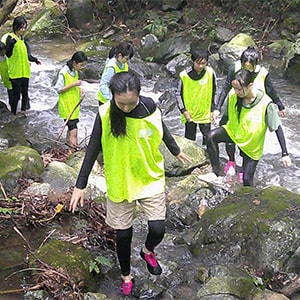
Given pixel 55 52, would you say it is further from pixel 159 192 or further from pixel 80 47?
pixel 159 192

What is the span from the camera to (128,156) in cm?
377

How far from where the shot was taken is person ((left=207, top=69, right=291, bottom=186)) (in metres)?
5.22

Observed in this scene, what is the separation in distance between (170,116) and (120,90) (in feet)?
24.1

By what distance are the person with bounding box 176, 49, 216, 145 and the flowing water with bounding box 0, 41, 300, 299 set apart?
139 centimetres

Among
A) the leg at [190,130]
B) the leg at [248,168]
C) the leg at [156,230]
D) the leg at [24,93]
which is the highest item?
the leg at [156,230]

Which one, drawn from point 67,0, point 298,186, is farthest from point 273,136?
point 67,0

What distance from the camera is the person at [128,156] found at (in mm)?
3604

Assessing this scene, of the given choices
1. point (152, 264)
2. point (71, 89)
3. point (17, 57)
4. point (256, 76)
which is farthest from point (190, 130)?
point (17, 57)

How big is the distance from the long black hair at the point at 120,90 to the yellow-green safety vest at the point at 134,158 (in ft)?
0.13

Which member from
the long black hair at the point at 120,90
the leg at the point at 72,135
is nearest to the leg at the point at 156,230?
the long black hair at the point at 120,90

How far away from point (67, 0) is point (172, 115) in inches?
452

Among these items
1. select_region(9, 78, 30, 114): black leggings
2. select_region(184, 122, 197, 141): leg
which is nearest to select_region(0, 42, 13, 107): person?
select_region(9, 78, 30, 114): black leggings

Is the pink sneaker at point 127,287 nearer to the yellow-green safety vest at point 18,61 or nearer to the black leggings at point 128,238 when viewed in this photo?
the black leggings at point 128,238

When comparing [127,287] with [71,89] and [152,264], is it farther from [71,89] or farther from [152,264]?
[71,89]
